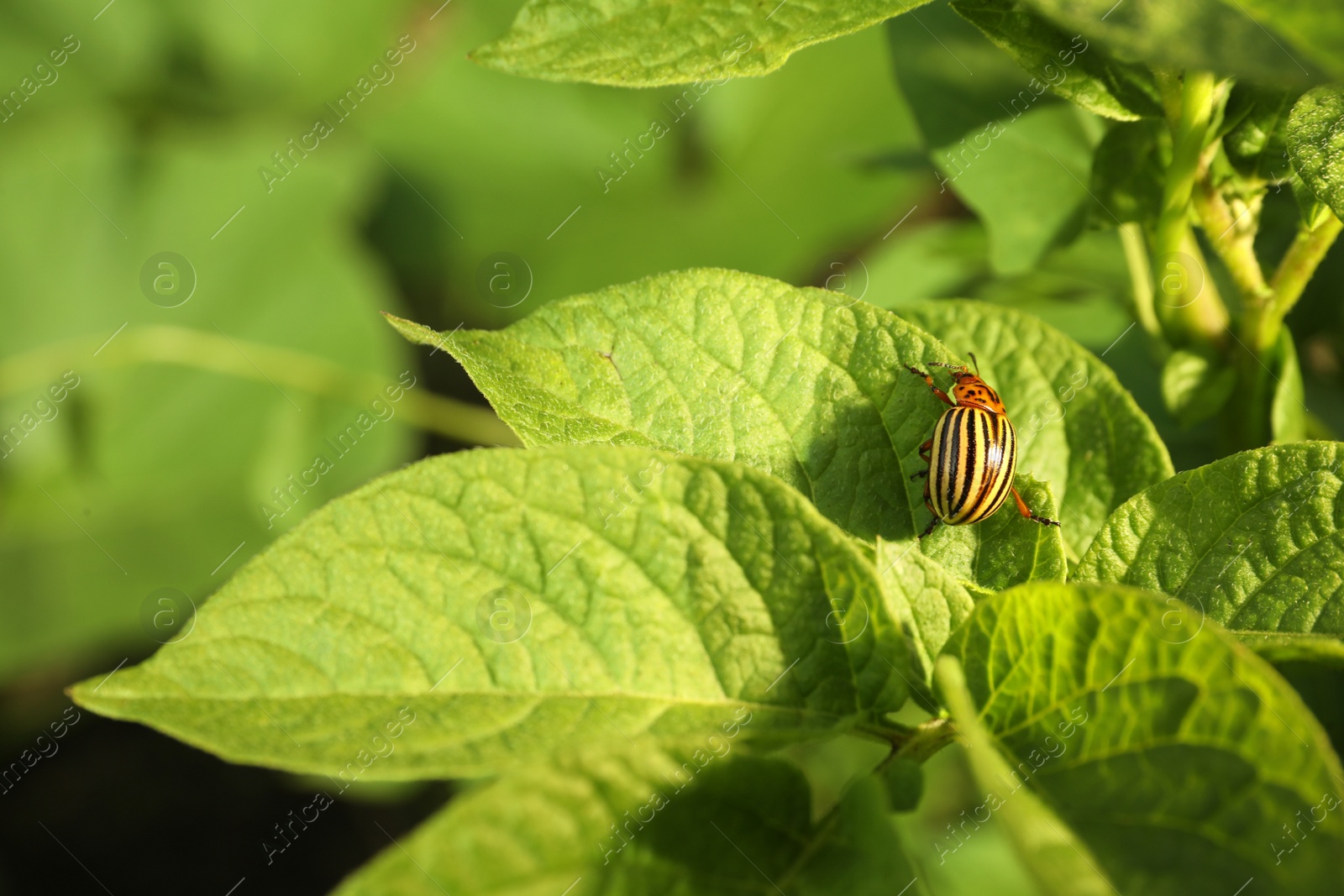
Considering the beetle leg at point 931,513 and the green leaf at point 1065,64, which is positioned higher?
the green leaf at point 1065,64

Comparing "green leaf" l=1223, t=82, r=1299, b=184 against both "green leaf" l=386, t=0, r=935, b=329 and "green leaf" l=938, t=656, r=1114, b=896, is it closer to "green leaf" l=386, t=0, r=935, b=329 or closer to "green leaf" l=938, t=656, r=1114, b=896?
"green leaf" l=938, t=656, r=1114, b=896

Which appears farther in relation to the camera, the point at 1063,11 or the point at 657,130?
the point at 657,130

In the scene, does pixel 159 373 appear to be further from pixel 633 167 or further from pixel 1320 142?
pixel 1320 142

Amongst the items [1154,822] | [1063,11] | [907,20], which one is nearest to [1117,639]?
[1154,822]

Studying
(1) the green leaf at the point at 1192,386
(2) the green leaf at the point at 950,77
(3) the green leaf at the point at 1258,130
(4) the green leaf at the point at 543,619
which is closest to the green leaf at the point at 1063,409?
(1) the green leaf at the point at 1192,386

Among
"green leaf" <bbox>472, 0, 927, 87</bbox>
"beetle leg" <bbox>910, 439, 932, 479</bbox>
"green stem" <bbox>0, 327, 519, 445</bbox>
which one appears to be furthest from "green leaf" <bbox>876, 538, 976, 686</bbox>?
"green stem" <bbox>0, 327, 519, 445</bbox>

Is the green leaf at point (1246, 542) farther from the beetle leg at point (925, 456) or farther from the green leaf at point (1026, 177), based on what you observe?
the green leaf at point (1026, 177)

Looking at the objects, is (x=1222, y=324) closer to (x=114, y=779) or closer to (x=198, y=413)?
(x=198, y=413)
